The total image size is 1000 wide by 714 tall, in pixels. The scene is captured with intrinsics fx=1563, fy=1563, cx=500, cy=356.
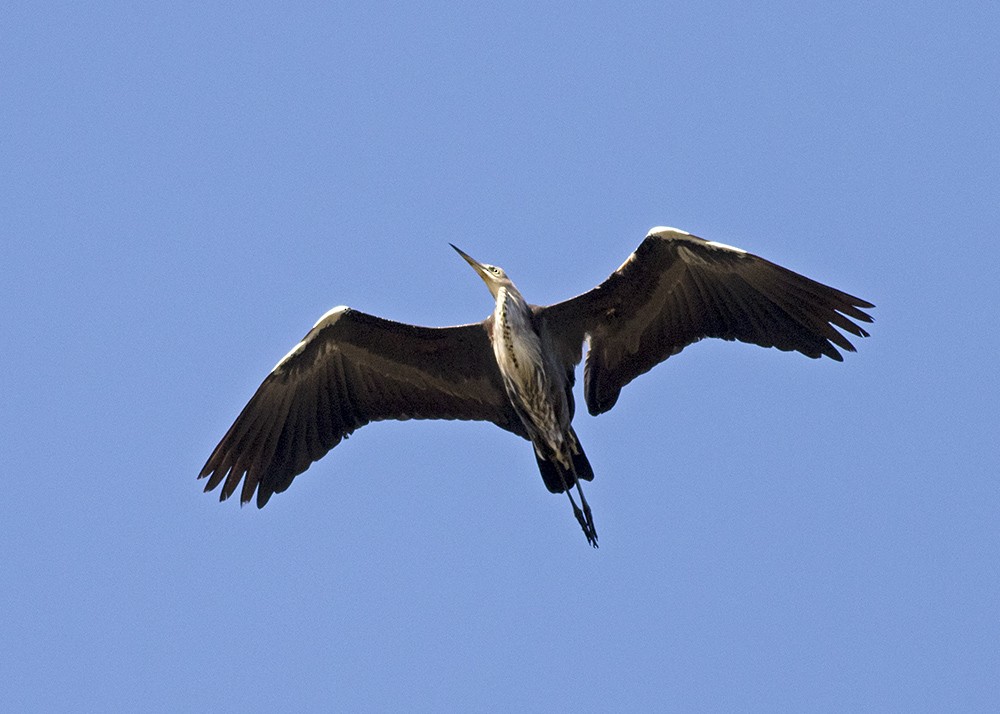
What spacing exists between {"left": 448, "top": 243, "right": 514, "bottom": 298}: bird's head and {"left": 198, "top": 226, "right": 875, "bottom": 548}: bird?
0.05ft

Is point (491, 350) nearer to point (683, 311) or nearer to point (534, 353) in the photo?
point (534, 353)

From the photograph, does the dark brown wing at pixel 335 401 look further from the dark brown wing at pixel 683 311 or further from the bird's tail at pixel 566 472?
the dark brown wing at pixel 683 311

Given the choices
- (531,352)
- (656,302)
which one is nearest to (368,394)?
(531,352)

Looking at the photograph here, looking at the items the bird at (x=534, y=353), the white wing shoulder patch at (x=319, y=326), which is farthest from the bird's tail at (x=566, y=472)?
the white wing shoulder patch at (x=319, y=326)

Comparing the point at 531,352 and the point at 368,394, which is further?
the point at 368,394

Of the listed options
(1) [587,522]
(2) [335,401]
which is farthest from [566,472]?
(2) [335,401]

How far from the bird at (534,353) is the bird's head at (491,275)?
0.05 ft

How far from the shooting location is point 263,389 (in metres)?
16.2

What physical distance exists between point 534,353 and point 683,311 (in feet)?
5.13

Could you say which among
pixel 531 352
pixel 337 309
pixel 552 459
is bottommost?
pixel 552 459

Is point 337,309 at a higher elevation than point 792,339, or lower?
higher

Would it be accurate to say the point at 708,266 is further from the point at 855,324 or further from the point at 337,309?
the point at 337,309

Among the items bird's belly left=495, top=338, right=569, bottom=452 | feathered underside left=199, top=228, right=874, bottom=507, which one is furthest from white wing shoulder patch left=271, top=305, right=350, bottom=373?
bird's belly left=495, top=338, right=569, bottom=452

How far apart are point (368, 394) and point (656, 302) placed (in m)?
3.15
